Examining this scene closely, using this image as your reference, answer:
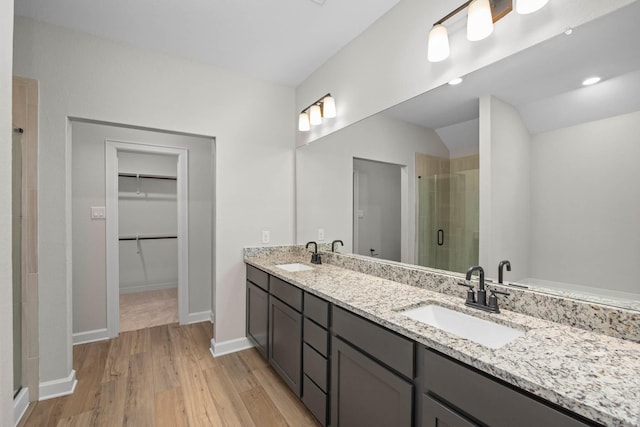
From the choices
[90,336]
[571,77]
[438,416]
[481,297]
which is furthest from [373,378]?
[90,336]

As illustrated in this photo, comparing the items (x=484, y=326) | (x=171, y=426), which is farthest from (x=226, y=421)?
(x=484, y=326)

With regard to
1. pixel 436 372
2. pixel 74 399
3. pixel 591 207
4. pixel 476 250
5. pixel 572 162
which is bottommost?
pixel 74 399

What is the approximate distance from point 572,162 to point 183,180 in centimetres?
330

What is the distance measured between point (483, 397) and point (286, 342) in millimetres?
1388

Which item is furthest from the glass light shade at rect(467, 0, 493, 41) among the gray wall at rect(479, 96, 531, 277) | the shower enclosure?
the shower enclosure

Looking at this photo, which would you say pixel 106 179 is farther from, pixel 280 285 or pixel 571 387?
pixel 571 387

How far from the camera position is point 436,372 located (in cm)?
96

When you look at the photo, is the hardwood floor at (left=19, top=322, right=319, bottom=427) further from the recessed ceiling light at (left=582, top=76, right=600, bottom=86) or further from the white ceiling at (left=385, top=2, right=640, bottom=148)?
the recessed ceiling light at (left=582, top=76, right=600, bottom=86)

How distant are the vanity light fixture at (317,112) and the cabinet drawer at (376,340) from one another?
1613 mm

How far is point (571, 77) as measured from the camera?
1.14 m

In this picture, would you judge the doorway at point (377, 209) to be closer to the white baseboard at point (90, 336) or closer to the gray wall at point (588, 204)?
the gray wall at point (588, 204)

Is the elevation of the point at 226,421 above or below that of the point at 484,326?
below

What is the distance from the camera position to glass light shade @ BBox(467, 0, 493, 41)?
1248 mm

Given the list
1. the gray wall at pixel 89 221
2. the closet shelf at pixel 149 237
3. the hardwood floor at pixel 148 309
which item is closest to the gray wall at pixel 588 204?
the gray wall at pixel 89 221
